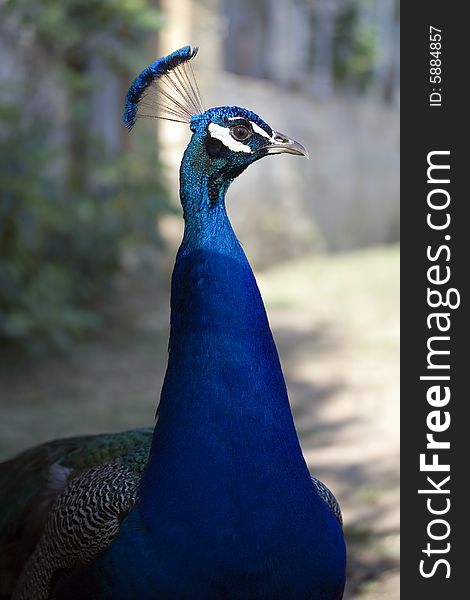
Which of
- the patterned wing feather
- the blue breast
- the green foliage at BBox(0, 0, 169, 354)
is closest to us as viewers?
the blue breast

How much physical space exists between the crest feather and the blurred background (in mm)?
1310

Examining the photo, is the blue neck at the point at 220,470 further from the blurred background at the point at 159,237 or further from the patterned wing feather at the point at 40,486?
the blurred background at the point at 159,237

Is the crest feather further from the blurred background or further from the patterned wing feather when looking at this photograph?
the blurred background

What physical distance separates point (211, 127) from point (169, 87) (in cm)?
11

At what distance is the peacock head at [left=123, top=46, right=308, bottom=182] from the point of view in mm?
1627

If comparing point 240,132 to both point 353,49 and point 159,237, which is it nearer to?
point 159,237

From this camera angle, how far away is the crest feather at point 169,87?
65.0 inches

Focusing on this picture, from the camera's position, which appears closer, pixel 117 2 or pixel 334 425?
pixel 334 425

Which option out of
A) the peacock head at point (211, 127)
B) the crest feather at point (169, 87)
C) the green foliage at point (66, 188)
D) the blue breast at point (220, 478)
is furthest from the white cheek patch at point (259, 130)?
the green foliage at point (66, 188)

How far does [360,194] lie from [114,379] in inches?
199

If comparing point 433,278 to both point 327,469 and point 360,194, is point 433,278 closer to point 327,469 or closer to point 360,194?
point 327,469

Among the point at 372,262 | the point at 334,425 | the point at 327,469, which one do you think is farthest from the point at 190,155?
the point at 372,262

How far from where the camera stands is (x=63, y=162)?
593 cm

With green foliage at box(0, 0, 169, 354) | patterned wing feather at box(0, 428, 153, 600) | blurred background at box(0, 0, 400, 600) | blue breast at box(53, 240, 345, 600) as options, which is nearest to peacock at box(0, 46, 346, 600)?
blue breast at box(53, 240, 345, 600)
